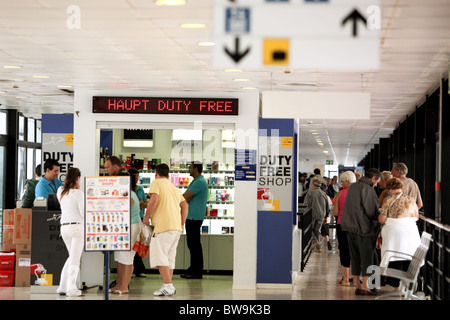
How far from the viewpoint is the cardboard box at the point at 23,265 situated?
9.85 metres

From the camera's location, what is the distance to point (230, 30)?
4371 millimetres

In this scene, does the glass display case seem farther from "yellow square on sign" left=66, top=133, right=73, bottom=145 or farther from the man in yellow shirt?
the man in yellow shirt

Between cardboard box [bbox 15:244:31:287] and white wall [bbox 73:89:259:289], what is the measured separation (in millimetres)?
1304

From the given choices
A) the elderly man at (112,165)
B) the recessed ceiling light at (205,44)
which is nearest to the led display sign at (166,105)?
the elderly man at (112,165)

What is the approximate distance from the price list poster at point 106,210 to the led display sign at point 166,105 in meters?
2.69

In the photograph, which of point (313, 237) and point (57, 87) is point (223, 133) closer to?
point (57, 87)

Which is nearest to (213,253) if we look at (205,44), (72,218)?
(72,218)

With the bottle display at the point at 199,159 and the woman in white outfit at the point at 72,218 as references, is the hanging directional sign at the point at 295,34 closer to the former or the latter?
the woman in white outfit at the point at 72,218

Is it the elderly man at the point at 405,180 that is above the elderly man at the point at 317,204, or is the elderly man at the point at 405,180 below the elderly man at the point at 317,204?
above

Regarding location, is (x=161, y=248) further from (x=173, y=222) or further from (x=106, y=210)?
(x=106, y=210)

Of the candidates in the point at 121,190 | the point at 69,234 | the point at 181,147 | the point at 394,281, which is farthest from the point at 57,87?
the point at 394,281

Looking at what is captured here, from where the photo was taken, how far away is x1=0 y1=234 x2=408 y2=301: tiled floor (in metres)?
9.15

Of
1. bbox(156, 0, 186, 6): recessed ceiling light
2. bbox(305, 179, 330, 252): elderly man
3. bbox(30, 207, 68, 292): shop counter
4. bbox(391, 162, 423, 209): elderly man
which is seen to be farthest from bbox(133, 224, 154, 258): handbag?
bbox(305, 179, 330, 252): elderly man

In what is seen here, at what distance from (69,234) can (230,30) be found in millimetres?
4956
